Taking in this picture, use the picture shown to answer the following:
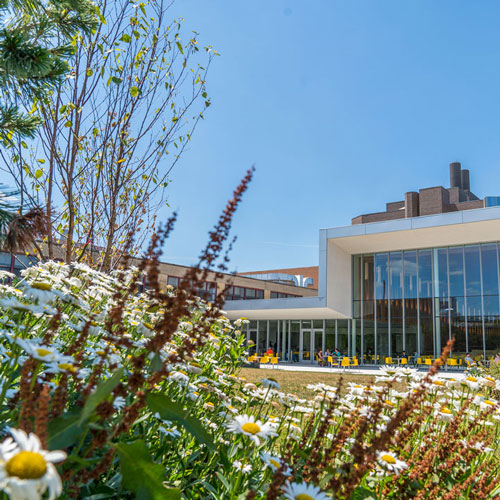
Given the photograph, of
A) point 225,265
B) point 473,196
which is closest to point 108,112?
point 225,265

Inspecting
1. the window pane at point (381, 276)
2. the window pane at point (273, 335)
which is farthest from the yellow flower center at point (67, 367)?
the window pane at point (273, 335)

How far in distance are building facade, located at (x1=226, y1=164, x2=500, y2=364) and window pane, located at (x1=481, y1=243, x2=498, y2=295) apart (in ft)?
0.17

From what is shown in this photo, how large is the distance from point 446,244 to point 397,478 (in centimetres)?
2680

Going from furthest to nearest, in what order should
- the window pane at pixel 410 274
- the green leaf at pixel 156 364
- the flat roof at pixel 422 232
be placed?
the window pane at pixel 410 274 → the flat roof at pixel 422 232 → the green leaf at pixel 156 364

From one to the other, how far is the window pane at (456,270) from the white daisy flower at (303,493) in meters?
27.0

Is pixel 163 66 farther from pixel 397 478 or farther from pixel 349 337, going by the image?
pixel 349 337

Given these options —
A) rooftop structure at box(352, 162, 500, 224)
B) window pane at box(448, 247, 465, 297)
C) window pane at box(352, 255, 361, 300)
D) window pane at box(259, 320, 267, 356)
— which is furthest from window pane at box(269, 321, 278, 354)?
rooftop structure at box(352, 162, 500, 224)

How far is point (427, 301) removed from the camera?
87.5 feet

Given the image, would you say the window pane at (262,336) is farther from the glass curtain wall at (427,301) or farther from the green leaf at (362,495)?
the green leaf at (362,495)

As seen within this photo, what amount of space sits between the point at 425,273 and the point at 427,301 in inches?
69.7

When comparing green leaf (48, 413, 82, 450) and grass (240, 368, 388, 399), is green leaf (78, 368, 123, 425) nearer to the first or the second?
green leaf (48, 413, 82, 450)

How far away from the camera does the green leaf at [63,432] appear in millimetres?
1150

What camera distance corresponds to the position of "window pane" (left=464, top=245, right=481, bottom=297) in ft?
83.0

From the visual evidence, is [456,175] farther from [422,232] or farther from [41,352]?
[41,352]
